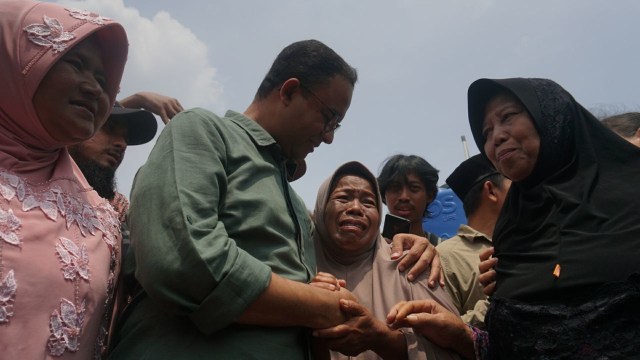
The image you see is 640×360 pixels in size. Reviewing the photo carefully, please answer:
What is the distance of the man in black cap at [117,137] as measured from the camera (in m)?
3.28

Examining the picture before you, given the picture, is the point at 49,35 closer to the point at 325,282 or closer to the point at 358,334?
the point at 325,282

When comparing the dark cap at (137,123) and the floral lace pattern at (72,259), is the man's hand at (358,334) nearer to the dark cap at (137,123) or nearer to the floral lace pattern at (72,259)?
the floral lace pattern at (72,259)

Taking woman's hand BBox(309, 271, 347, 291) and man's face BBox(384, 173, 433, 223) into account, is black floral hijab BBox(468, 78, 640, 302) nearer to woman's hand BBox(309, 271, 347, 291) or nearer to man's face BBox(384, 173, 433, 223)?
woman's hand BBox(309, 271, 347, 291)

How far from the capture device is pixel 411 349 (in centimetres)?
234

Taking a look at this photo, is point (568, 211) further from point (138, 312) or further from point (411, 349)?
point (138, 312)

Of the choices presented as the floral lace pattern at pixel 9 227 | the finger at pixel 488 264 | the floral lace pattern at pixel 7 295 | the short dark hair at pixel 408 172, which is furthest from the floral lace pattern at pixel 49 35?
the short dark hair at pixel 408 172

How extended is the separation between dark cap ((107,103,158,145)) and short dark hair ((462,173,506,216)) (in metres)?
2.42

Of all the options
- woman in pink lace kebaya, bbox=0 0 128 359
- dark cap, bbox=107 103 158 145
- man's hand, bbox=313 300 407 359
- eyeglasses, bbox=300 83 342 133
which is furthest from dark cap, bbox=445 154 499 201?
woman in pink lace kebaya, bbox=0 0 128 359

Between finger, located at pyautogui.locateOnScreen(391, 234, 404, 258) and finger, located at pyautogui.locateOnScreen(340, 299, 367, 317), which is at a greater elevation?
finger, located at pyautogui.locateOnScreen(340, 299, 367, 317)

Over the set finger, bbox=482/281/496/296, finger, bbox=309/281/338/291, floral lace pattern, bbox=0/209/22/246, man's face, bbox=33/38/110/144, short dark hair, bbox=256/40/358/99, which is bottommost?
floral lace pattern, bbox=0/209/22/246

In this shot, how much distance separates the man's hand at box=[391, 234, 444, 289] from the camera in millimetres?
2650

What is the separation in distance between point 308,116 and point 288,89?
6.2 inches

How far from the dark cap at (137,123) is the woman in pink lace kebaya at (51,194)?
1621 millimetres

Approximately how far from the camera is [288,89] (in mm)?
2295
